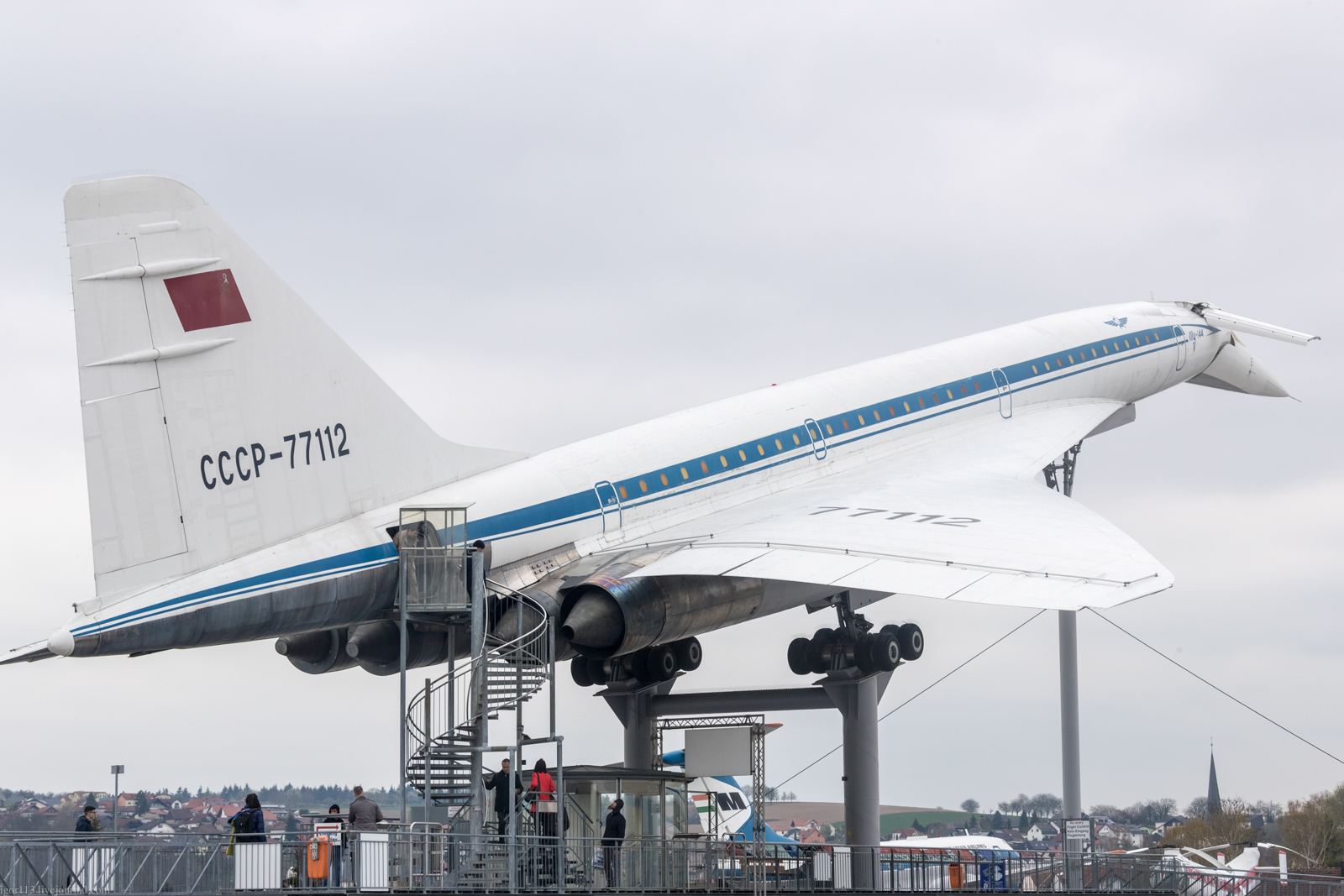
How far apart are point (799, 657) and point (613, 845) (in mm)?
6440

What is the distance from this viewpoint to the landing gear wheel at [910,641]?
2194 cm

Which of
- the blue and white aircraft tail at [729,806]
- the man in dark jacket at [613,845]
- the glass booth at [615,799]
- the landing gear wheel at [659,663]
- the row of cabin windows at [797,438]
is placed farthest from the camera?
the blue and white aircraft tail at [729,806]

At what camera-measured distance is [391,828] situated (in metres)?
14.8

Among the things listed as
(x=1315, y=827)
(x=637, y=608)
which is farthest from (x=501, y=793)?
(x=1315, y=827)

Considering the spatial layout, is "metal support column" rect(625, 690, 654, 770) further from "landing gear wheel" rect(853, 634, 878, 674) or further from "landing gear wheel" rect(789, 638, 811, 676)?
"landing gear wheel" rect(853, 634, 878, 674)

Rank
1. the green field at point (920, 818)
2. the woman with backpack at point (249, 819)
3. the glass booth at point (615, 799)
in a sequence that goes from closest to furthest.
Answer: the woman with backpack at point (249, 819), the glass booth at point (615, 799), the green field at point (920, 818)

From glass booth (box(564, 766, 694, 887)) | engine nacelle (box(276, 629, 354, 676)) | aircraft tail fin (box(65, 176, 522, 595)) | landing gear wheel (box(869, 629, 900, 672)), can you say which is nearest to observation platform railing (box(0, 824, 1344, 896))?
glass booth (box(564, 766, 694, 887))

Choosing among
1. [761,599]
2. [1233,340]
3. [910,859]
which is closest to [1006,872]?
[910,859]

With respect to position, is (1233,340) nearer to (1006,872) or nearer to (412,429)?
(1006,872)

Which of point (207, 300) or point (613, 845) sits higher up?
point (207, 300)

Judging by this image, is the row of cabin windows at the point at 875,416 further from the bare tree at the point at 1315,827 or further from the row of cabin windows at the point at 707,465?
the bare tree at the point at 1315,827

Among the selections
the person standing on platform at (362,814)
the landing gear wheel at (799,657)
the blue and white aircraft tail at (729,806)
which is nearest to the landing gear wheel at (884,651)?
the landing gear wheel at (799,657)

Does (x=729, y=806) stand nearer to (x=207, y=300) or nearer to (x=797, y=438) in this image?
(x=797, y=438)

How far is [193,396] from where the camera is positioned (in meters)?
15.3
